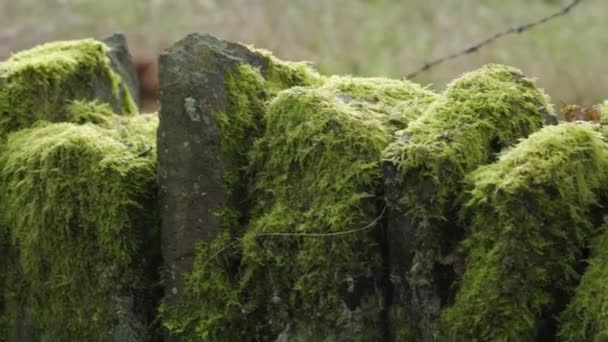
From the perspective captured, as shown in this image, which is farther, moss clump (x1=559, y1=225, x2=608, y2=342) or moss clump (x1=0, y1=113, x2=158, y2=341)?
moss clump (x1=0, y1=113, x2=158, y2=341)

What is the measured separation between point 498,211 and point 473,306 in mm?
305

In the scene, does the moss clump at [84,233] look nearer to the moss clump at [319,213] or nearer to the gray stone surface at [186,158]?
the gray stone surface at [186,158]

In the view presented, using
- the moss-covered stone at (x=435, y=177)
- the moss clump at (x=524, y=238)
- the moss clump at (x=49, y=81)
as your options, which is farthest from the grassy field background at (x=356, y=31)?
the moss clump at (x=524, y=238)

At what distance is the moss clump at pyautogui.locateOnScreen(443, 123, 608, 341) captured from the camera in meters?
2.34

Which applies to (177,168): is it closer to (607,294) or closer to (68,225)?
(68,225)

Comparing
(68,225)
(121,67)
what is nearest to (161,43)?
(121,67)

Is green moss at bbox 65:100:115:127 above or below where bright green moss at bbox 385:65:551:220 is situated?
above

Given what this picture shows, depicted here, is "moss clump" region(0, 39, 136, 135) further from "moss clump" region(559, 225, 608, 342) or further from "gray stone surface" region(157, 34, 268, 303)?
"moss clump" region(559, 225, 608, 342)

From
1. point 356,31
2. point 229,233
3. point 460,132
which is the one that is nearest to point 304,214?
point 229,233

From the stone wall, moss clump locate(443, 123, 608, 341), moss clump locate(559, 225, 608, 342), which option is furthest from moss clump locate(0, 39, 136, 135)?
moss clump locate(559, 225, 608, 342)

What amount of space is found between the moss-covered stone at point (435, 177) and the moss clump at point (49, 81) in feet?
6.64

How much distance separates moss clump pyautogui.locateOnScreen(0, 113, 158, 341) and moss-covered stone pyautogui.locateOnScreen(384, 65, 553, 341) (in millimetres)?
1157

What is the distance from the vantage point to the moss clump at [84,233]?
10.3 ft

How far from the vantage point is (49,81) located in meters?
3.90
